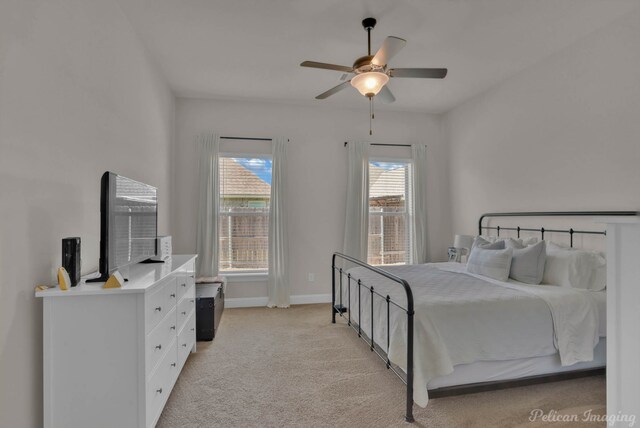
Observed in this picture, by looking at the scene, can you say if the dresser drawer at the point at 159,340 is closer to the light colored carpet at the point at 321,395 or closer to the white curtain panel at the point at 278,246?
the light colored carpet at the point at 321,395

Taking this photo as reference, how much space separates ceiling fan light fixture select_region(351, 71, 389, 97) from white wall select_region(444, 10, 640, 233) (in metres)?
1.92

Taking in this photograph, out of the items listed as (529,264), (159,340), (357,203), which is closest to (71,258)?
(159,340)

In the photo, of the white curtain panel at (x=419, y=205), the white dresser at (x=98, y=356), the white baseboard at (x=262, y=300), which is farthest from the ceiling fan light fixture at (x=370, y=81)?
the white baseboard at (x=262, y=300)

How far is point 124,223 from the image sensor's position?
200cm

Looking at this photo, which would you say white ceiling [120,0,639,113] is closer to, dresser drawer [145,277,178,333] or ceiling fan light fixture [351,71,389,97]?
ceiling fan light fixture [351,71,389,97]

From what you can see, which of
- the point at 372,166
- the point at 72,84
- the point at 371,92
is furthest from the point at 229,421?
the point at 372,166

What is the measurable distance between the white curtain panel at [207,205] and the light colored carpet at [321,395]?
1.26 m

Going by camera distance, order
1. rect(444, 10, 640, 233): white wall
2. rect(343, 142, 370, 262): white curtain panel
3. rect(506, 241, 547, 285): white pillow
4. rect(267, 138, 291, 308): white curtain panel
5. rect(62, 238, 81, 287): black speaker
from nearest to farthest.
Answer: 1. rect(62, 238, 81, 287): black speaker
2. rect(444, 10, 640, 233): white wall
3. rect(506, 241, 547, 285): white pillow
4. rect(267, 138, 291, 308): white curtain panel
5. rect(343, 142, 370, 262): white curtain panel

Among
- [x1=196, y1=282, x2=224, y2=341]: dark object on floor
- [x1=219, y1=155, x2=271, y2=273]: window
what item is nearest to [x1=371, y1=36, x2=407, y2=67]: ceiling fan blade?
[x1=219, y1=155, x2=271, y2=273]: window

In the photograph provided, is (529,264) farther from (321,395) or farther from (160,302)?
(160,302)

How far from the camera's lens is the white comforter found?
1967mm

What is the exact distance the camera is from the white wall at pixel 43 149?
1.35m

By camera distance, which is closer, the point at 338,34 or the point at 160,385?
the point at 160,385

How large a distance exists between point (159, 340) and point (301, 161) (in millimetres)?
3101
